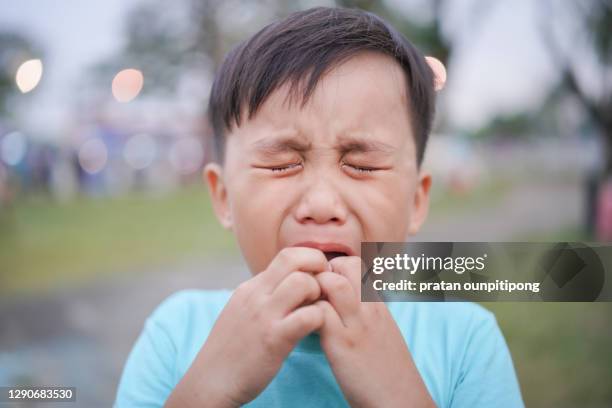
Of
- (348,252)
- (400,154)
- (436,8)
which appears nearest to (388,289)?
(348,252)

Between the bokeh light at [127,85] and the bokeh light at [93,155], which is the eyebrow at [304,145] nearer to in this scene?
the bokeh light at [127,85]

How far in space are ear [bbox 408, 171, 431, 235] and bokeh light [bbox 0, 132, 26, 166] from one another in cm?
221

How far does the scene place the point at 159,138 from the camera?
3.47 meters

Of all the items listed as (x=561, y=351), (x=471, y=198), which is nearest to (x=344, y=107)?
(x=561, y=351)

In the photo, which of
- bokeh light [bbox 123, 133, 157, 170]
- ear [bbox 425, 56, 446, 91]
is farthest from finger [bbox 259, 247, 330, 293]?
bokeh light [bbox 123, 133, 157, 170]

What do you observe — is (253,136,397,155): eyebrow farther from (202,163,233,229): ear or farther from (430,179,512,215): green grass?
(430,179,512,215): green grass

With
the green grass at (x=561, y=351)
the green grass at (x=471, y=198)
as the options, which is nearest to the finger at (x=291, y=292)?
the green grass at (x=561, y=351)

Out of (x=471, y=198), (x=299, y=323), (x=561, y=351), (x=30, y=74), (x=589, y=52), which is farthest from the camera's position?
(x=471, y=198)

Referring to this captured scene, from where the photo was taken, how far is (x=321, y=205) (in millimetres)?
826

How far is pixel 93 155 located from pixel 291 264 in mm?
2997

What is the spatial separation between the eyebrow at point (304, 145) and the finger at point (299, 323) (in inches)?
10.1

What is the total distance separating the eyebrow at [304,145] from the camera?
85cm

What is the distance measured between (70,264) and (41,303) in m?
0.52

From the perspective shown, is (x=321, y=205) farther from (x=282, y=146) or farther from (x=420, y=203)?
(x=420, y=203)
